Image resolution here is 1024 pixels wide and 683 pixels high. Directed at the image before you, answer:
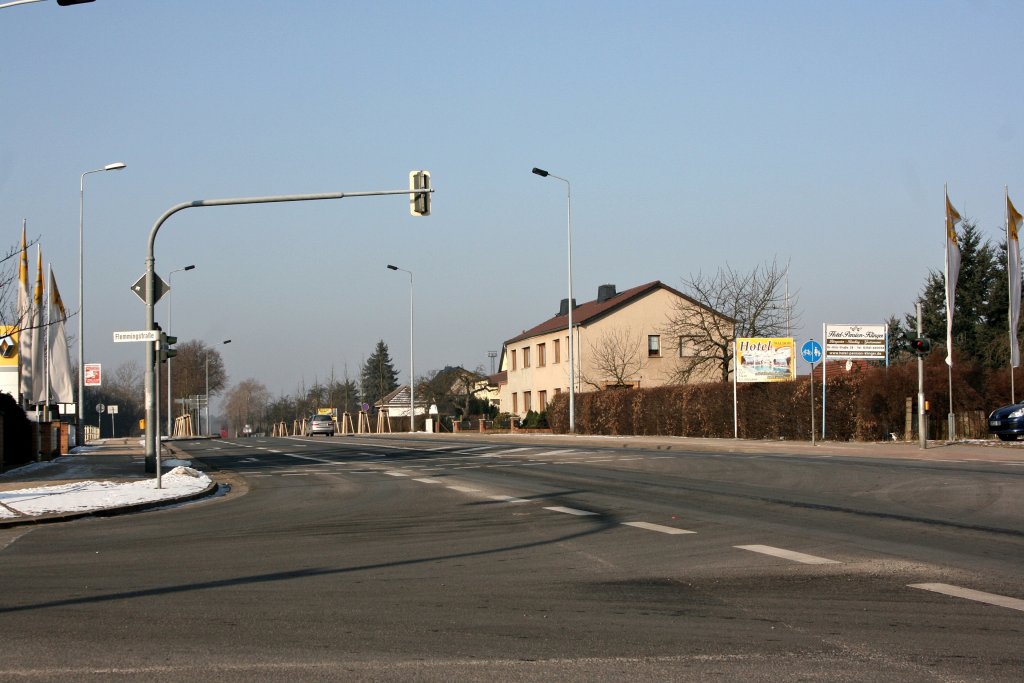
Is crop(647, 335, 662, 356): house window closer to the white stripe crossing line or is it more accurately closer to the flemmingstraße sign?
the flemmingstraße sign

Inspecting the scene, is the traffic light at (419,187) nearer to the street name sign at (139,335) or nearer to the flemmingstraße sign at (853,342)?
the street name sign at (139,335)

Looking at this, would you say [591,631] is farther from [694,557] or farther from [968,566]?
[968,566]

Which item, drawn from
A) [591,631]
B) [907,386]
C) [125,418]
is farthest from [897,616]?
[125,418]

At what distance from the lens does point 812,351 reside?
34.0 metres

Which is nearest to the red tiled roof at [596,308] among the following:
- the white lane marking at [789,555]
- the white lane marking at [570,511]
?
the white lane marking at [570,511]

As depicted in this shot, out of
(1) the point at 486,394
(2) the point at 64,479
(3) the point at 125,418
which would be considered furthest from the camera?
(3) the point at 125,418

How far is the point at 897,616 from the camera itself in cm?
668

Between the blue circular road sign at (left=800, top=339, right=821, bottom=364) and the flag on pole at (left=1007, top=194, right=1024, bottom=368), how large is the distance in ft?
18.6

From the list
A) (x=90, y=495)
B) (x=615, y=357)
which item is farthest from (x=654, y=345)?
(x=90, y=495)

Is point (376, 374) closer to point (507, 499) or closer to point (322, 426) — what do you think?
point (322, 426)

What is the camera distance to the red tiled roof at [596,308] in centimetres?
7119

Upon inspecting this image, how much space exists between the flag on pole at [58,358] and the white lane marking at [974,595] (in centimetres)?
3564

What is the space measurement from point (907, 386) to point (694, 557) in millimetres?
25134

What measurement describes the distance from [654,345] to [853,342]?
37257mm
